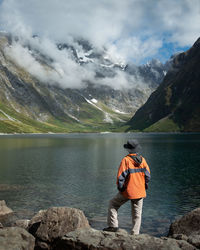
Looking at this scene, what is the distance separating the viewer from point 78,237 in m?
14.3

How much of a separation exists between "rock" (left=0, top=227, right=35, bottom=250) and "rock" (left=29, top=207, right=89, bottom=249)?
199 centimetres

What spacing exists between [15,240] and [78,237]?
377 centimetres

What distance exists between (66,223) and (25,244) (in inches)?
141

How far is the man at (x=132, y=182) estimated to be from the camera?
50.9ft

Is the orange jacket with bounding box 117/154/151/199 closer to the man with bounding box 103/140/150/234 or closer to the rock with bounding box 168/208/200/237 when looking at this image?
the man with bounding box 103/140/150/234

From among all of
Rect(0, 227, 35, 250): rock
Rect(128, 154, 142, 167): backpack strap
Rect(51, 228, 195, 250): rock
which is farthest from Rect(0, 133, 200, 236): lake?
Rect(128, 154, 142, 167): backpack strap

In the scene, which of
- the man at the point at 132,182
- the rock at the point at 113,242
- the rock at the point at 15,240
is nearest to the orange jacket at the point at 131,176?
the man at the point at 132,182

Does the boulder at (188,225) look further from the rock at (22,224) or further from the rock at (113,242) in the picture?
the rock at (22,224)

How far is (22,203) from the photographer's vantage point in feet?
119

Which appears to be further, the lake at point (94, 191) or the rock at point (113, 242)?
the lake at point (94, 191)

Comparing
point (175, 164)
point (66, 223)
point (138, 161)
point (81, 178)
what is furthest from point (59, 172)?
point (138, 161)

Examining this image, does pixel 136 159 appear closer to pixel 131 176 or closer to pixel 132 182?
pixel 131 176

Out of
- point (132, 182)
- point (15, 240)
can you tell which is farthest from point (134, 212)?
point (15, 240)

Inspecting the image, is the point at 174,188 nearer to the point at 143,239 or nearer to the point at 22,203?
the point at 22,203
